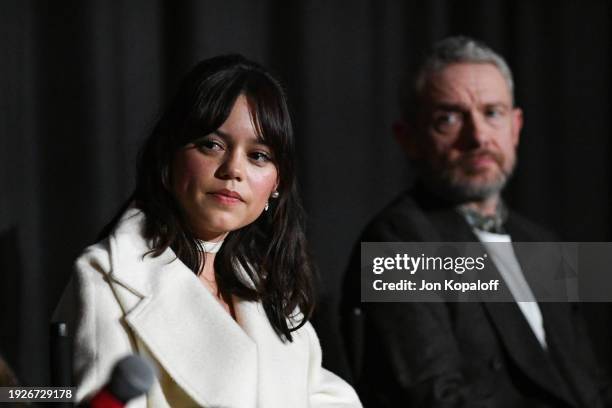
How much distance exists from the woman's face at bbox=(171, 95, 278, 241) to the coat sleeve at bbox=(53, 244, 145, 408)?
17cm

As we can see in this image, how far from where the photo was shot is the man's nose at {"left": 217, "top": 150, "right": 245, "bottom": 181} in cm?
138

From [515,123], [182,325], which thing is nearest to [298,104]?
[515,123]

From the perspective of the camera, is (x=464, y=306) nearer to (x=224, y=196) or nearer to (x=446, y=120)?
(x=446, y=120)

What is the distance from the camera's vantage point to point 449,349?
1.89m

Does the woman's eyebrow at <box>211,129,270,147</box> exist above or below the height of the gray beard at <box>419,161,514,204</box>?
above

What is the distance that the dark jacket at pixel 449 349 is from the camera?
73.1 inches

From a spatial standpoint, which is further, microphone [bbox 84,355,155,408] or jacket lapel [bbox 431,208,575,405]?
jacket lapel [bbox 431,208,575,405]

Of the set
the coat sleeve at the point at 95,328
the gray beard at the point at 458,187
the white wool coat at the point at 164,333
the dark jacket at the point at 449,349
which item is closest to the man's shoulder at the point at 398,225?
the dark jacket at the point at 449,349

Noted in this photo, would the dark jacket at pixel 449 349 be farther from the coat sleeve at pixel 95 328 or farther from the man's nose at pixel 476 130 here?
the coat sleeve at pixel 95 328

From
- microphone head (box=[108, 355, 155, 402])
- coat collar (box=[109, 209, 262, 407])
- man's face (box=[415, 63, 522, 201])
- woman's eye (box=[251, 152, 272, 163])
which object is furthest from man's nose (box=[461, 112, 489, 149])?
microphone head (box=[108, 355, 155, 402])

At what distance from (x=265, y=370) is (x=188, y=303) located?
0.16 m

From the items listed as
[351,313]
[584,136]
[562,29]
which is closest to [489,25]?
[562,29]

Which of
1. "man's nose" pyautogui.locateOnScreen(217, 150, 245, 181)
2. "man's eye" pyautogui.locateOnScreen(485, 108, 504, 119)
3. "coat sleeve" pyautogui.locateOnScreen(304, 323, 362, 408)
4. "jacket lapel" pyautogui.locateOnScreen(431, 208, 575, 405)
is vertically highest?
"man's nose" pyautogui.locateOnScreen(217, 150, 245, 181)

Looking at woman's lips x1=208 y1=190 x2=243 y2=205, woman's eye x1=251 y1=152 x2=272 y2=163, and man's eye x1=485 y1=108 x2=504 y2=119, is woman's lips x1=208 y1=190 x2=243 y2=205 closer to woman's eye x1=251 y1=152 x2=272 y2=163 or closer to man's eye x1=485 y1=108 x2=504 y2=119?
woman's eye x1=251 y1=152 x2=272 y2=163
